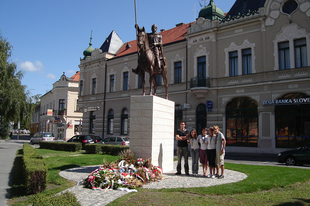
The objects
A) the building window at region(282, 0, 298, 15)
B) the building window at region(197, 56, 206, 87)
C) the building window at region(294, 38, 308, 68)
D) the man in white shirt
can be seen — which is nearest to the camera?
the man in white shirt

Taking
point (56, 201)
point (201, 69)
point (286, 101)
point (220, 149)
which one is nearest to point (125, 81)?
point (201, 69)

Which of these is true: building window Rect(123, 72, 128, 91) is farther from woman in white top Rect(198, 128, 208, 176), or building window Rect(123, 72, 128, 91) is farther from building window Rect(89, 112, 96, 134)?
woman in white top Rect(198, 128, 208, 176)

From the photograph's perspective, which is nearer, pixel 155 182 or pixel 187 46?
pixel 155 182

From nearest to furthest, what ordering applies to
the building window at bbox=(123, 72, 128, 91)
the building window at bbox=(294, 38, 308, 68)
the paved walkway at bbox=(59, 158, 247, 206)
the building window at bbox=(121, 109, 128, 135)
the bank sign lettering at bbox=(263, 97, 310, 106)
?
the paved walkway at bbox=(59, 158, 247, 206), the bank sign lettering at bbox=(263, 97, 310, 106), the building window at bbox=(294, 38, 308, 68), the building window at bbox=(121, 109, 128, 135), the building window at bbox=(123, 72, 128, 91)

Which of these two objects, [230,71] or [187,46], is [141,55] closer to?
[230,71]

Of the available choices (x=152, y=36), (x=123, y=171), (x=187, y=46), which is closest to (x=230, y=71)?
(x=187, y=46)

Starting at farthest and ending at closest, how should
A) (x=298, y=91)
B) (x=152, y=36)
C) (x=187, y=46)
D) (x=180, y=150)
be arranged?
(x=187, y=46)
(x=298, y=91)
(x=152, y=36)
(x=180, y=150)

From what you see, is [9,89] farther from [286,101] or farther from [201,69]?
[286,101]

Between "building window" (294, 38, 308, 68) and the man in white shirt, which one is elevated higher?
"building window" (294, 38, 308, 68)

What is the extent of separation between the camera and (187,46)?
1160 inches

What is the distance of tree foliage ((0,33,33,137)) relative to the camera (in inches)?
952

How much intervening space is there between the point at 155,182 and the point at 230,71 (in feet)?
63.1

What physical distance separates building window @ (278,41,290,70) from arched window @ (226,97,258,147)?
3949 millimetres

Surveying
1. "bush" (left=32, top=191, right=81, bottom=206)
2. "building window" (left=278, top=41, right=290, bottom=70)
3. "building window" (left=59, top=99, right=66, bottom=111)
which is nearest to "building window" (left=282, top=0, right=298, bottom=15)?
"building window" (left=278, top=41, right=290, bottom=70)
